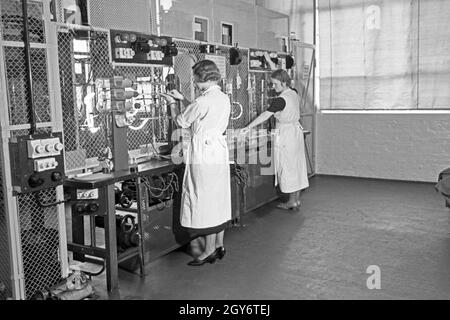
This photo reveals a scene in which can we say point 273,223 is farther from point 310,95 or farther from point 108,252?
point 310,95

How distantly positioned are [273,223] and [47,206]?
221cm

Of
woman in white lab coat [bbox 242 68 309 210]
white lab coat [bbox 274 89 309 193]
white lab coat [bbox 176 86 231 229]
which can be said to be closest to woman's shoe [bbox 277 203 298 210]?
woman in white lab coat [bbox 242 68 309 210]

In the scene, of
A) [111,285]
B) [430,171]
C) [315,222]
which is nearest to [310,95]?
[430,171]

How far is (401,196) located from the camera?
522 centimetres

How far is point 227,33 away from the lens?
16.6 ft

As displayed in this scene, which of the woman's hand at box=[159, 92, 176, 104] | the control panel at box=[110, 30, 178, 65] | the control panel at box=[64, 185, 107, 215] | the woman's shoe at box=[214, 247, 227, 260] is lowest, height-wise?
the woman's shoe at box=[214, 247, 227, 260]

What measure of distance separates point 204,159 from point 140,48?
892mm

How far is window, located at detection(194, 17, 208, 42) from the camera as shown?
4.58 meters

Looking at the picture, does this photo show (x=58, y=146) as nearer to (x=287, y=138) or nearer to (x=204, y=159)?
(x=204, y=159)

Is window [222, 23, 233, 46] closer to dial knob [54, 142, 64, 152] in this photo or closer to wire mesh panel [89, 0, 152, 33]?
wire mesh panel [89, 0, 152, 33]

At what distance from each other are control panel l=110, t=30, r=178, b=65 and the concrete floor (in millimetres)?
1446

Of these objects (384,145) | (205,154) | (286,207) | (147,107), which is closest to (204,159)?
(205,154)

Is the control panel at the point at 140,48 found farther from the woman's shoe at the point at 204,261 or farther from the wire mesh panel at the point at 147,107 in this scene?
the woman's shoe at the point at 204,261
